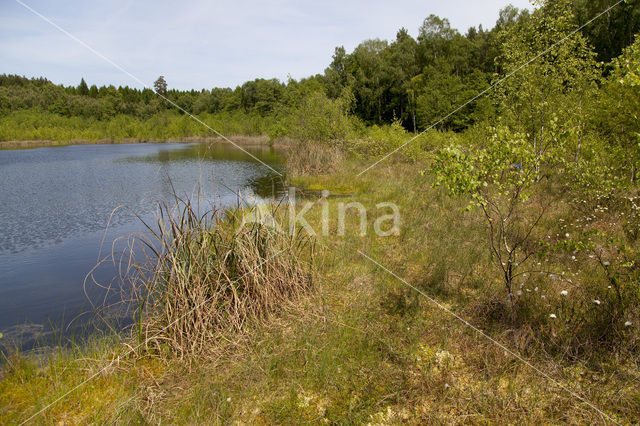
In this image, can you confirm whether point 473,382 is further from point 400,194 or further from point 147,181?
point 147,181

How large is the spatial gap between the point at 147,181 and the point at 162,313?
16170 millimetres

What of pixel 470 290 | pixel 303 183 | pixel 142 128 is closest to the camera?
pixel 470 290

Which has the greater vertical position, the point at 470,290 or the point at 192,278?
the point at 192,278

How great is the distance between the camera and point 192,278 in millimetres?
4414

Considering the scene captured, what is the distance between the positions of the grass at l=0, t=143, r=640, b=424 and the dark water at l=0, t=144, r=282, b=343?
1608 mm

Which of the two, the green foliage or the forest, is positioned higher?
→ the green foliage

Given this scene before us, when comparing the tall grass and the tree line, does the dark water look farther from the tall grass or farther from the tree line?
the tree line

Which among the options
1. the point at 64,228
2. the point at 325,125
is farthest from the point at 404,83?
the point at 64,228

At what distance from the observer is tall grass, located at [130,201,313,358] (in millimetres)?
4117

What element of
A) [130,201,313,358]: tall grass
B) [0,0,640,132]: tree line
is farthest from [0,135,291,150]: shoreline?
[130,201,313,358]: tall grass

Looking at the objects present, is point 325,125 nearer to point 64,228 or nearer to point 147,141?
point 64,228

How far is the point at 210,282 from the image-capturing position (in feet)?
14.6

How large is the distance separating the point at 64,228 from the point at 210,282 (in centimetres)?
882

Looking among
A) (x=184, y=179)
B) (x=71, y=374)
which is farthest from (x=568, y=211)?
(x=184, y=179)
